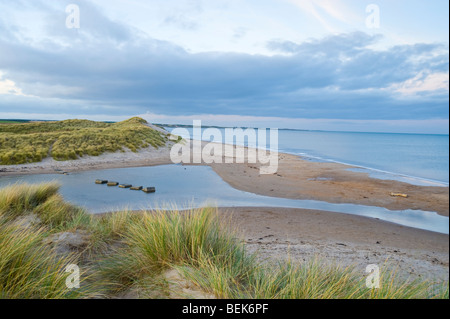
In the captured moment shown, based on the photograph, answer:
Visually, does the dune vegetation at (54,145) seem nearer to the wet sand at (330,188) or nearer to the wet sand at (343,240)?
the wet sand at (330,188)

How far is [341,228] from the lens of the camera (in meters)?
8.88

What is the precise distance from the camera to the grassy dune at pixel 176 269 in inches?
111

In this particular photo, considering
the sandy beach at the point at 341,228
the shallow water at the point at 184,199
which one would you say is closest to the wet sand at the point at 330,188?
the sandy beach at the point at 341,228

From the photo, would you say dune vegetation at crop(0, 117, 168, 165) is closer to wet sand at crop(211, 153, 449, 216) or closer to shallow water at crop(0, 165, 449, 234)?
shallow water at crop(0, 165, 449, 234)

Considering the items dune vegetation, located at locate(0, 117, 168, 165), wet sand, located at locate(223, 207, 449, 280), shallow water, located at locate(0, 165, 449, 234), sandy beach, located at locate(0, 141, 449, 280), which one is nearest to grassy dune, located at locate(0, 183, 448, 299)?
sandy beach, located at locate(0, 141, 449, 280)

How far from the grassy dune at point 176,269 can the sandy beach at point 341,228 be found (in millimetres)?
478

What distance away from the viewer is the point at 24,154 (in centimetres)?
1525

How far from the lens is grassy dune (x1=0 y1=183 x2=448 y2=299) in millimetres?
2832

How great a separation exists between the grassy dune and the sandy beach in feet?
1.57

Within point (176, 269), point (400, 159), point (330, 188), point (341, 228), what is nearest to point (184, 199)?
point (341, 228)
